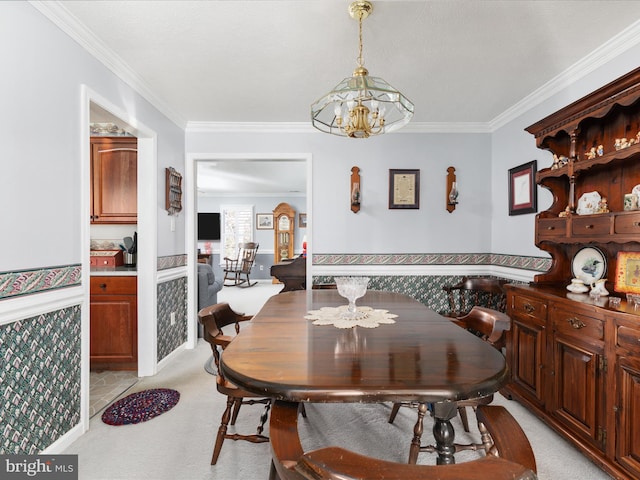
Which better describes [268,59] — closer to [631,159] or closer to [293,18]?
[293,18]

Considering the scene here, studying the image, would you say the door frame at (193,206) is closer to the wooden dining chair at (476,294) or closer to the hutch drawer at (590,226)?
the wooden dining chair at (476,294)

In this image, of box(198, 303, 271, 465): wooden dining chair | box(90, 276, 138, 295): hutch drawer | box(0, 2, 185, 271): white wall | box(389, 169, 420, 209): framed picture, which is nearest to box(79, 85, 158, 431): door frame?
box(90, 276, 138, 295): hutch drawer

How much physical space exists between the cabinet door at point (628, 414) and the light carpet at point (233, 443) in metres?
0.25

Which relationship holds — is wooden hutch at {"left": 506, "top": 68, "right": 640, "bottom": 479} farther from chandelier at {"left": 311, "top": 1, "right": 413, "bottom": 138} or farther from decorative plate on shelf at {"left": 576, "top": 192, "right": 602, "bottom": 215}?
chandelier at {"left": 311, "top": 1, "right": 413, "bottom": 138}

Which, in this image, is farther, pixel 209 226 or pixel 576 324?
pixel 209 226

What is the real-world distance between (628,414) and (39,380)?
299 cm

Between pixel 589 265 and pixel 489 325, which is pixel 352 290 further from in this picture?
pixel 589 265

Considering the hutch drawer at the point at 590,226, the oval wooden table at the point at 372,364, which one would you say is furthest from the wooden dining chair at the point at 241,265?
the hutch drawer at the point at 590,226

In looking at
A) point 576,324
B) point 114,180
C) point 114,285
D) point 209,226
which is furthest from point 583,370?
point 209,226

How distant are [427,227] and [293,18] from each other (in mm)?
2641

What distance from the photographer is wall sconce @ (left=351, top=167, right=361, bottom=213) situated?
382 centimetres

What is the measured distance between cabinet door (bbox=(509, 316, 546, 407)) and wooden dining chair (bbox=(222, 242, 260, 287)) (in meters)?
6.97

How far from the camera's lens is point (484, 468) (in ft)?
2.03

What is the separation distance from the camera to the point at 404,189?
3.94 m
